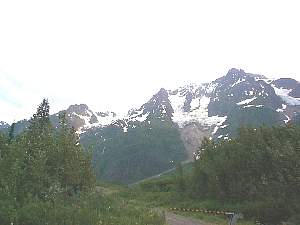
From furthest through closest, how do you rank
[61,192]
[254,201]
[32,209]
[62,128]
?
1. [254,201]
2. [62,128]
3. [61,192]
4. [32,209]

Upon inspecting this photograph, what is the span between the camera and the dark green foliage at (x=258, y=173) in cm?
3167

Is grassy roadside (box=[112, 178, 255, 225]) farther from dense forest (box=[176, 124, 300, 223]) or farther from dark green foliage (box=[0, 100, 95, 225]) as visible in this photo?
dark green foliage (box=[0, 100, 95, 225])

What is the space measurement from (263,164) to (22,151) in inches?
791

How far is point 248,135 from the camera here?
129ft

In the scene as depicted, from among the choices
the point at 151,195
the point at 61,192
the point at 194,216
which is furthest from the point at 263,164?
the point at 61,192

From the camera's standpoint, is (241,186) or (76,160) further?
(241,186)

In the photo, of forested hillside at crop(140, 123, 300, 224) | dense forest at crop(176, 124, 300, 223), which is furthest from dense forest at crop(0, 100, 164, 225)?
dense forest at crop(176, 124, 300, 223)

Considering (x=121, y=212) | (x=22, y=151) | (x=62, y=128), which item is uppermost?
(x=62, y=128)

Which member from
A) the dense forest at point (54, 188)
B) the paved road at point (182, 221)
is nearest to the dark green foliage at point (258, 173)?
the paved road at point (182, 221)

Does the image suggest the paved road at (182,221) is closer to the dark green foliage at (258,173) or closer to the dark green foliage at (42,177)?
the dark green foliage at (258,173)

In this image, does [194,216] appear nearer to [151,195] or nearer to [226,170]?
[226,170]

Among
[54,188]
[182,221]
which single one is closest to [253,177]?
[182,221]

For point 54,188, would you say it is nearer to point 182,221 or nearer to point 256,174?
point 182,221

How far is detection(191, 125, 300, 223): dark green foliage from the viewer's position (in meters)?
31.7
